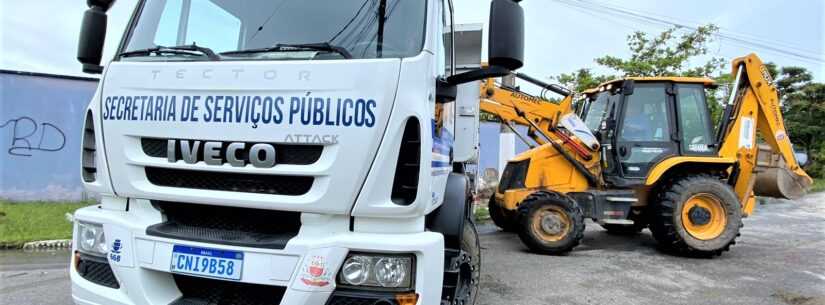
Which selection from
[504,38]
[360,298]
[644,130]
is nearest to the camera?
[360,298]

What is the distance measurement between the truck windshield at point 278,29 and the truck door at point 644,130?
196 inches

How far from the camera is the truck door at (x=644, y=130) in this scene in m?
6.55

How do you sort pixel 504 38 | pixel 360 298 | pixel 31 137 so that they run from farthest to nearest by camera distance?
pixel 31 137
pixel 504 38
pixel 360 298

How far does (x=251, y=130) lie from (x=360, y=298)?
94 centimetres

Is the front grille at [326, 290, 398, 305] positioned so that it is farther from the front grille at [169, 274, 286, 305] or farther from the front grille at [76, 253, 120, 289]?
the front grille at [76, 253, 120, 289]

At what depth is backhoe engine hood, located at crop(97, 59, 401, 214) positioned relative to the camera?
2.20 metres

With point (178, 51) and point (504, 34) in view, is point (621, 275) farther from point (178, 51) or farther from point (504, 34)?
point (178, 51)

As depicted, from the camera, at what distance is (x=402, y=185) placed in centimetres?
227

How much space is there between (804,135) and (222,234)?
102ft

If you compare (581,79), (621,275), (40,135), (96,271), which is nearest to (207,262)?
(96,271)

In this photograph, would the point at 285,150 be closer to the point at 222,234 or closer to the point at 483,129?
the point at 222,234

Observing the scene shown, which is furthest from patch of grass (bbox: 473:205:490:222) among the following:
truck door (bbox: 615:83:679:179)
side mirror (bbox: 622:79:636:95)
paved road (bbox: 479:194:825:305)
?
side mirror (bbox: 622:79:636:95)

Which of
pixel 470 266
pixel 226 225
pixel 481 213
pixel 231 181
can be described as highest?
pixel 231 181

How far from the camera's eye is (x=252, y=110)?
2273 mm
